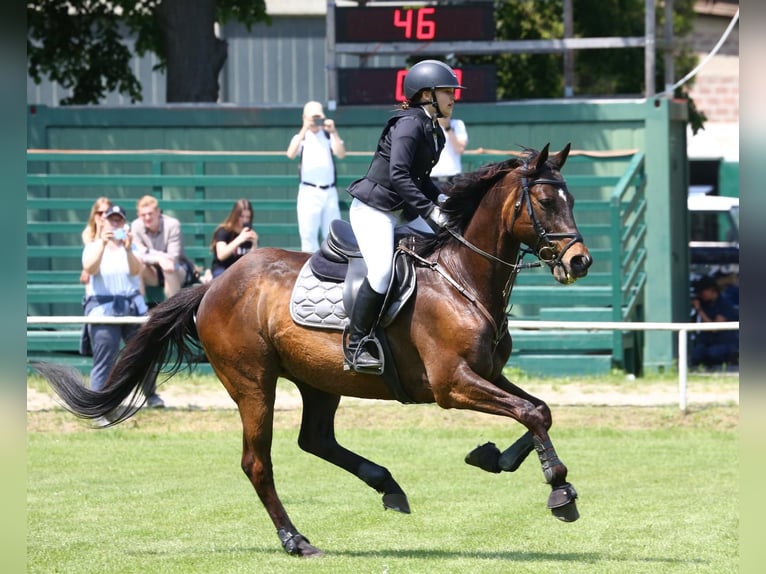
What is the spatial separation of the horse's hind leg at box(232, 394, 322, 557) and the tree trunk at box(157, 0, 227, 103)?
11.6 meters

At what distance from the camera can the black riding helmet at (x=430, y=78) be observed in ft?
22.3

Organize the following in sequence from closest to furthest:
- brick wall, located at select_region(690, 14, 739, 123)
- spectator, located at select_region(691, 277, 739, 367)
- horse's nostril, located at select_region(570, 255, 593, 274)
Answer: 1. horse's nostril, located at select_region(570, 255, 593, 274)
2. spectator, located at select_region(691, 277, 739, 367)
3. brick wall, located at select_region(690, 14, 739, 123)

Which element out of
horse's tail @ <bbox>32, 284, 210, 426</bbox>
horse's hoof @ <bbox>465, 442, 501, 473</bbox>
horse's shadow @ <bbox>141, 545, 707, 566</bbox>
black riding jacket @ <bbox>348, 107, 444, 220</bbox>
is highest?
black riding jacket @ <bbox>348, 107, 444, 220</bbox>

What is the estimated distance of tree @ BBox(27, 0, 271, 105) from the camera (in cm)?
1819

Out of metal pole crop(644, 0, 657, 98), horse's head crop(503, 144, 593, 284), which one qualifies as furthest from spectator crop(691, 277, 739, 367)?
horse's head crop(503, 144, 593, 284)

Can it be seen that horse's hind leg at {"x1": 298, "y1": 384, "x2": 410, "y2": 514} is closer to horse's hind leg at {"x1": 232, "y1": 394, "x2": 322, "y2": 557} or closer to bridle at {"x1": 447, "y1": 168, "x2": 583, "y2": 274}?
horse's hind leg at {"x1": 232, "y1": 394, "x2": 322, "y2": 557}

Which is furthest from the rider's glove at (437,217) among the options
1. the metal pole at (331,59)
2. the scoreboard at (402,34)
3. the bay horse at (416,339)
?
the metal pole at (331,59)

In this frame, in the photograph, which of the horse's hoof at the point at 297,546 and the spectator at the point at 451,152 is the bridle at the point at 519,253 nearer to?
the horse's hoof at the point at 297,546

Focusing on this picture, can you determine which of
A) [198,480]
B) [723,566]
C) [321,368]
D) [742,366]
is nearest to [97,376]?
[198,480]

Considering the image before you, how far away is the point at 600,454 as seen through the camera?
1159 centimetres

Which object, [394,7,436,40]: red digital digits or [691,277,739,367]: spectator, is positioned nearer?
[394,7,436,40]: red digital digits

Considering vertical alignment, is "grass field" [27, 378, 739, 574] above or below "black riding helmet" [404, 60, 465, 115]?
below

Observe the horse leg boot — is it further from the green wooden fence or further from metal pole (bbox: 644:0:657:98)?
metal pole (bbox: 644:0:657:98)

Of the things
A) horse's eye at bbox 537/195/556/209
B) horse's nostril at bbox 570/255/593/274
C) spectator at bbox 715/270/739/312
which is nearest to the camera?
horse's nostril at bbox 570/255/593/274
